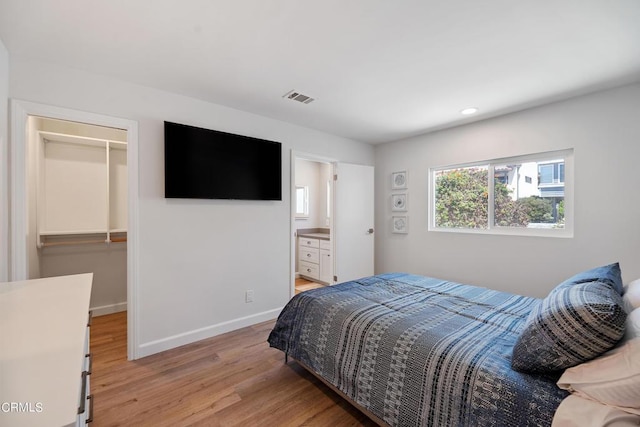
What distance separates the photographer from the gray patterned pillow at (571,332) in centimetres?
101

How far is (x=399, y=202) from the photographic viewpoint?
4066 millimetres

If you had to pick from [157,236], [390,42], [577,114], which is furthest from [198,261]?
[577,114]

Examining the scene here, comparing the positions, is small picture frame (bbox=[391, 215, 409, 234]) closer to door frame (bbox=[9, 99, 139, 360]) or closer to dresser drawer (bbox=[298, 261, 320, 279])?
dresser drawer (bbox=[298, 261, 320, 279])

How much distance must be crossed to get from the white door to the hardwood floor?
1.73 metres

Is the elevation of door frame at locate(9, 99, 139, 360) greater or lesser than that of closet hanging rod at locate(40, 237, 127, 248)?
greater

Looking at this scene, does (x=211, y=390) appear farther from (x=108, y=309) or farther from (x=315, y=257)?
(x=315, y=257)

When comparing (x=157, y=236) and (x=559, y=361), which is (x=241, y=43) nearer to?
(x=157, y=236)

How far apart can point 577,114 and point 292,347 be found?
3334mm

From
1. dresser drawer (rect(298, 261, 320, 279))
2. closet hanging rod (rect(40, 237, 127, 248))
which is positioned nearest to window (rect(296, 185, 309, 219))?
dresser drawer (rect(298, 261, 320, 279))

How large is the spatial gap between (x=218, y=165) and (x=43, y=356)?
2.20m

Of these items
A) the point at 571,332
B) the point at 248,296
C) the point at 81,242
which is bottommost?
the point at 248,296

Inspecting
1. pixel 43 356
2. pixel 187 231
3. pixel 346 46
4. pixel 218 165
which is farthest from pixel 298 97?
pixel 43 356

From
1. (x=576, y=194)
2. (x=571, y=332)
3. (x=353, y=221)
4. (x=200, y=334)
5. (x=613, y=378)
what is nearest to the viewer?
(x=613, y=378)

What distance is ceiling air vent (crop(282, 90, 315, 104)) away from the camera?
253 centimetres
